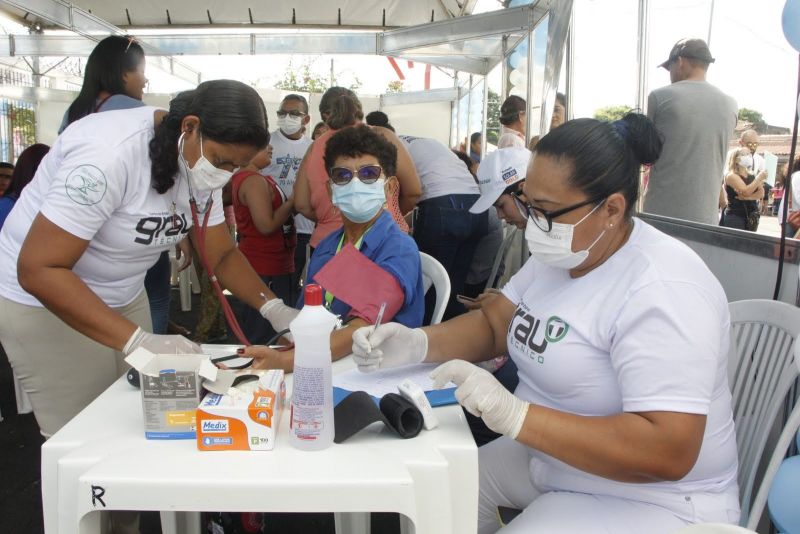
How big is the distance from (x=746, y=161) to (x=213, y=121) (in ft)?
6.85

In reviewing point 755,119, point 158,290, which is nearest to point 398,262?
point 158,290

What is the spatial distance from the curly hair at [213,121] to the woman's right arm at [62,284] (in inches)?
10.9

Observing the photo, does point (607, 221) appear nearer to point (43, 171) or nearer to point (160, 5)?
point (43, 171)

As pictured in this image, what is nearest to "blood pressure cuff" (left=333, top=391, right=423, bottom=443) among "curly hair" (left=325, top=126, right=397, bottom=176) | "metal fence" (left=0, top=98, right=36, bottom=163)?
"curly hair" (left=325, top=126, right=397, bottom=176)

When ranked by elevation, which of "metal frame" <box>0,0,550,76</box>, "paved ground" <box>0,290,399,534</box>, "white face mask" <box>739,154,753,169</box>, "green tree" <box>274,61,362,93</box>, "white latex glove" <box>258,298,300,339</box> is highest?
"green tree" <box>274,61,362,93</box>

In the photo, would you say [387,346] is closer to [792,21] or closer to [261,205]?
[792,21]

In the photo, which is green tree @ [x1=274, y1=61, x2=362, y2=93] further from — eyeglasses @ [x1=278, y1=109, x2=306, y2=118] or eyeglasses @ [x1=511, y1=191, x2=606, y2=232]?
eyeglasses @ [x1=511, y1=191, x2=606, y2=232]

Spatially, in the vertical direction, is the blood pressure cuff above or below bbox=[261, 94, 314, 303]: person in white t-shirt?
below

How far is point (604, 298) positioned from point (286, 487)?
0.70m

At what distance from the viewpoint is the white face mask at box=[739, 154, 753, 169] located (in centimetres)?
235

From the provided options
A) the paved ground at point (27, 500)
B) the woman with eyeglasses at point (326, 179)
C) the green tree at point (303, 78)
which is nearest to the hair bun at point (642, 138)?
the woman with eyeglasses at point (326, 179)

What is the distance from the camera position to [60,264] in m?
1.36

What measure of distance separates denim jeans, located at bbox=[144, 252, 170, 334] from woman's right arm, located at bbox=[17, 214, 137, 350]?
1.09m

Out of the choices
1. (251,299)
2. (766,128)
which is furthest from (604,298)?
(766,128)
